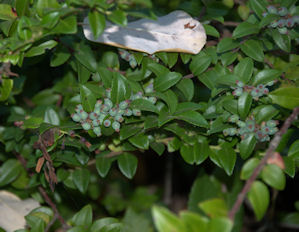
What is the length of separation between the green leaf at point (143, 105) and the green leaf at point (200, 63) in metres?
0.24

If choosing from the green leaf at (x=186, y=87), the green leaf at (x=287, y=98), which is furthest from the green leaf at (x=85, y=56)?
the green leaf at (x=287, y=98)

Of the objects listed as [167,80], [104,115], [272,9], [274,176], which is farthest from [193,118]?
[272,9]

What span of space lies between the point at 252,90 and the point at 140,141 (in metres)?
0.41

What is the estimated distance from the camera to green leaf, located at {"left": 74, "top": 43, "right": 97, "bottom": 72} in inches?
Answer: 56.2

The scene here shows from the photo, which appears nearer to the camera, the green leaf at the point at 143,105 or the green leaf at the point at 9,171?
the green leaf at the point at 143,105

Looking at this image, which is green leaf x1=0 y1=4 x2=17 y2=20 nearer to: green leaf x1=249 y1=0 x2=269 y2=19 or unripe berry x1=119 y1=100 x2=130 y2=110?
unripe berry x1=119 y1=100 x2=130 y2=110

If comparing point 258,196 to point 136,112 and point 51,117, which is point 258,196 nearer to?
point 136,112

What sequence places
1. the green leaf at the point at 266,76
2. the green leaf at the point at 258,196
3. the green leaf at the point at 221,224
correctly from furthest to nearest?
the green leaf at the point at 266,76
the green leaf at the point at 258,196
the green leaf at the point at 221,224

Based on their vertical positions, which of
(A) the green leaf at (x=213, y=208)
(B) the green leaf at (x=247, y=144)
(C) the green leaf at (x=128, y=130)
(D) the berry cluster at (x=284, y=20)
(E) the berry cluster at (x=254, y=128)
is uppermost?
(D) the berry cluster at (x=284, y=20)

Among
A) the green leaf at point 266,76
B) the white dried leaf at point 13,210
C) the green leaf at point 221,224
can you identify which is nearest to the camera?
the green leaf at point 221,224

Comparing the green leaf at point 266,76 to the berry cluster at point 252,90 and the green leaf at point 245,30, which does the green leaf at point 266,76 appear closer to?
the berry cluster at point 252,90

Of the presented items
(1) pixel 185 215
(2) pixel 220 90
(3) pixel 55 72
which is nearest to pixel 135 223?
(3) pixel 55 72

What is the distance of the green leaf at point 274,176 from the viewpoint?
91 centimetres

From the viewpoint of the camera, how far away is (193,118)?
4.12 feet
